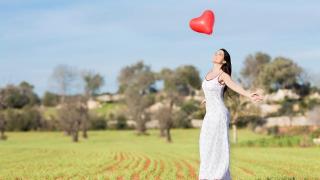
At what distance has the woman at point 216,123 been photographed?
10875mm

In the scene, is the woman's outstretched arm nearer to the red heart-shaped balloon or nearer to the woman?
the woman

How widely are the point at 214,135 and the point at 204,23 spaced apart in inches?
89.4

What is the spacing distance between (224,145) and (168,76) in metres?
133

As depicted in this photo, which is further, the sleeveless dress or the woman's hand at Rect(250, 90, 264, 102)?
the sleeveless dress

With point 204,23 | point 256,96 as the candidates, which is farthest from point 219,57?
point 256,96

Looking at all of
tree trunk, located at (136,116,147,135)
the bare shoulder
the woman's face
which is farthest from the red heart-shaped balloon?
tree trunk, located at (136,116,147,135)

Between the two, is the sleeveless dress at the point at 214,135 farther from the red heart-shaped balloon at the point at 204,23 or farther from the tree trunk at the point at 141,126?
the tree trunk at the point at 141,126

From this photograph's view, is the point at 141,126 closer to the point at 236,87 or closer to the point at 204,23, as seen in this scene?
the point at 204,23

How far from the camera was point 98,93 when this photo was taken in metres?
140

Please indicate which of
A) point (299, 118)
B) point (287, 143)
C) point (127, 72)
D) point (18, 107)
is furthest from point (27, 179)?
point (127, 72)

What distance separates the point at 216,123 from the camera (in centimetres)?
1089

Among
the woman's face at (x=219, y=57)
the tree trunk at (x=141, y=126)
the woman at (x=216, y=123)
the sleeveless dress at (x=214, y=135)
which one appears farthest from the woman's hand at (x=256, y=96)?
the tree trunk at (x=141, y=126)

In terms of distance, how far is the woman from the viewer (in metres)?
10.9

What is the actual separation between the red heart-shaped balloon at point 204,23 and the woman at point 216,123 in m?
0.86
